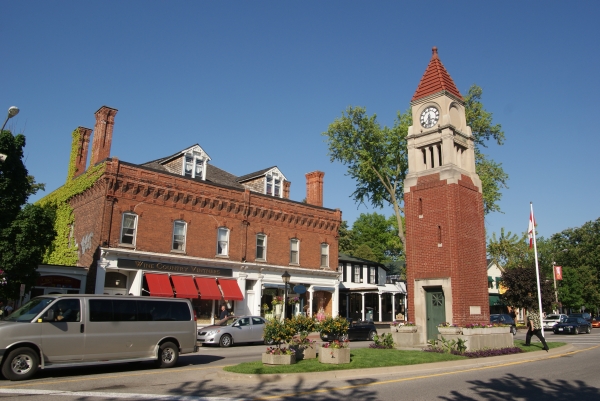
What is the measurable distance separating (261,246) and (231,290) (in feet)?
14.2

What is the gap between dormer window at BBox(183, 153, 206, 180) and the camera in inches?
1328

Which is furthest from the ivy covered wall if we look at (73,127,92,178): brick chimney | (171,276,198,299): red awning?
(171,276,198,299): red awning

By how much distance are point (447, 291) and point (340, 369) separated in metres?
8.71

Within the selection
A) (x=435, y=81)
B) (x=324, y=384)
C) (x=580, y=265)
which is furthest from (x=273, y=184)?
(x=580, y=265)

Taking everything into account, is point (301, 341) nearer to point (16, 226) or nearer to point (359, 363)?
point (359, 363)

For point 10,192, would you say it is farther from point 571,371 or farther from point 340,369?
point 571,371

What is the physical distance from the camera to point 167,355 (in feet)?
49.4

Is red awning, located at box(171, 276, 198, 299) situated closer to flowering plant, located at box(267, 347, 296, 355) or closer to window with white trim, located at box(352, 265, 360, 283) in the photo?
flowering plant, located at box(267, 347, 296, 355)

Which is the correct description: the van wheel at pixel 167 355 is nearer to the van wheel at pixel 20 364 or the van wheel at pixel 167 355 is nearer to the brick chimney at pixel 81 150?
the van wheel at pixel 20 364

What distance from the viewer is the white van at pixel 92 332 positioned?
39.6 ft

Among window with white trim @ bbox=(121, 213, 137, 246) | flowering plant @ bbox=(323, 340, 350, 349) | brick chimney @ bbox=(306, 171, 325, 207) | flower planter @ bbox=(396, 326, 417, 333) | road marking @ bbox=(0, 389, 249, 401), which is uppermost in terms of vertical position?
brick chimney @ bbox=(306, 171, 325, 207)

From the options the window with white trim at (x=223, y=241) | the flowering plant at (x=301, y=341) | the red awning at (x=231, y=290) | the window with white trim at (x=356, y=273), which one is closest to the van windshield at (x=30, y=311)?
the flowering plant at (x=301, y=341)

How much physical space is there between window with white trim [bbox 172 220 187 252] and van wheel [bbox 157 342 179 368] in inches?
647

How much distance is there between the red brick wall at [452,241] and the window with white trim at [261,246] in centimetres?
1497
